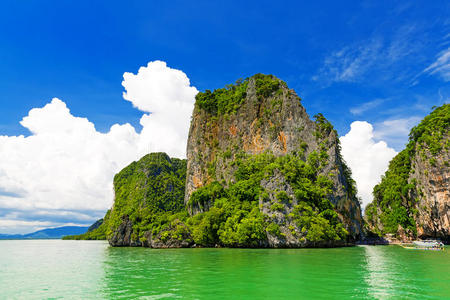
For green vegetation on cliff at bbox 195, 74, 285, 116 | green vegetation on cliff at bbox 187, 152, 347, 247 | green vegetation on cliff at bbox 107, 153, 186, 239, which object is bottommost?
green vegetation on cliff at bbox 187, 152, 347, 247

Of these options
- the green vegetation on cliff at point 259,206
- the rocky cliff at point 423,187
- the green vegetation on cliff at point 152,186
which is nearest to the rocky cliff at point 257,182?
the green vegetation on cliff at point 259,206

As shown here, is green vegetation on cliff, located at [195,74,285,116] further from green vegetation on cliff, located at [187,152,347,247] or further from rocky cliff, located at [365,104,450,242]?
rocky cliff, located at [365,104,450,242]

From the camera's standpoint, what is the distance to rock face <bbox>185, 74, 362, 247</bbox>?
49812 millimetres

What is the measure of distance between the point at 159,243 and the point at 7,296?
130 ft

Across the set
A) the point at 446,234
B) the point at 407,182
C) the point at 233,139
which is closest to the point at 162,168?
the point at 233,139

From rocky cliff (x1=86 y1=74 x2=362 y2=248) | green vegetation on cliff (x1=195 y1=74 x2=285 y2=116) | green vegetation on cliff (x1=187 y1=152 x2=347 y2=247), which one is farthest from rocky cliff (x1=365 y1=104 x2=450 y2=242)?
green vegetation on cliff (x1=195 y1=74 x2=285 y2=116)

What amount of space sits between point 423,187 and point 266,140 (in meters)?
30.0

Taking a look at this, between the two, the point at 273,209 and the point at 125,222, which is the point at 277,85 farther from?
the point at 125,222

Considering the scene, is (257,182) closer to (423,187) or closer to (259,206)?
(259,206)

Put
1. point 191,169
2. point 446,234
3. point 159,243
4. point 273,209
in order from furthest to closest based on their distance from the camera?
point 191,169
point 159,243
point 446,234
point 273,209

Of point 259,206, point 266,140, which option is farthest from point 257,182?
point 266,140

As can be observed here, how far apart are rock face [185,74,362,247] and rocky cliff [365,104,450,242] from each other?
8.33m

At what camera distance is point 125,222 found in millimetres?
61750

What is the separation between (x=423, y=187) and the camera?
165 feet
